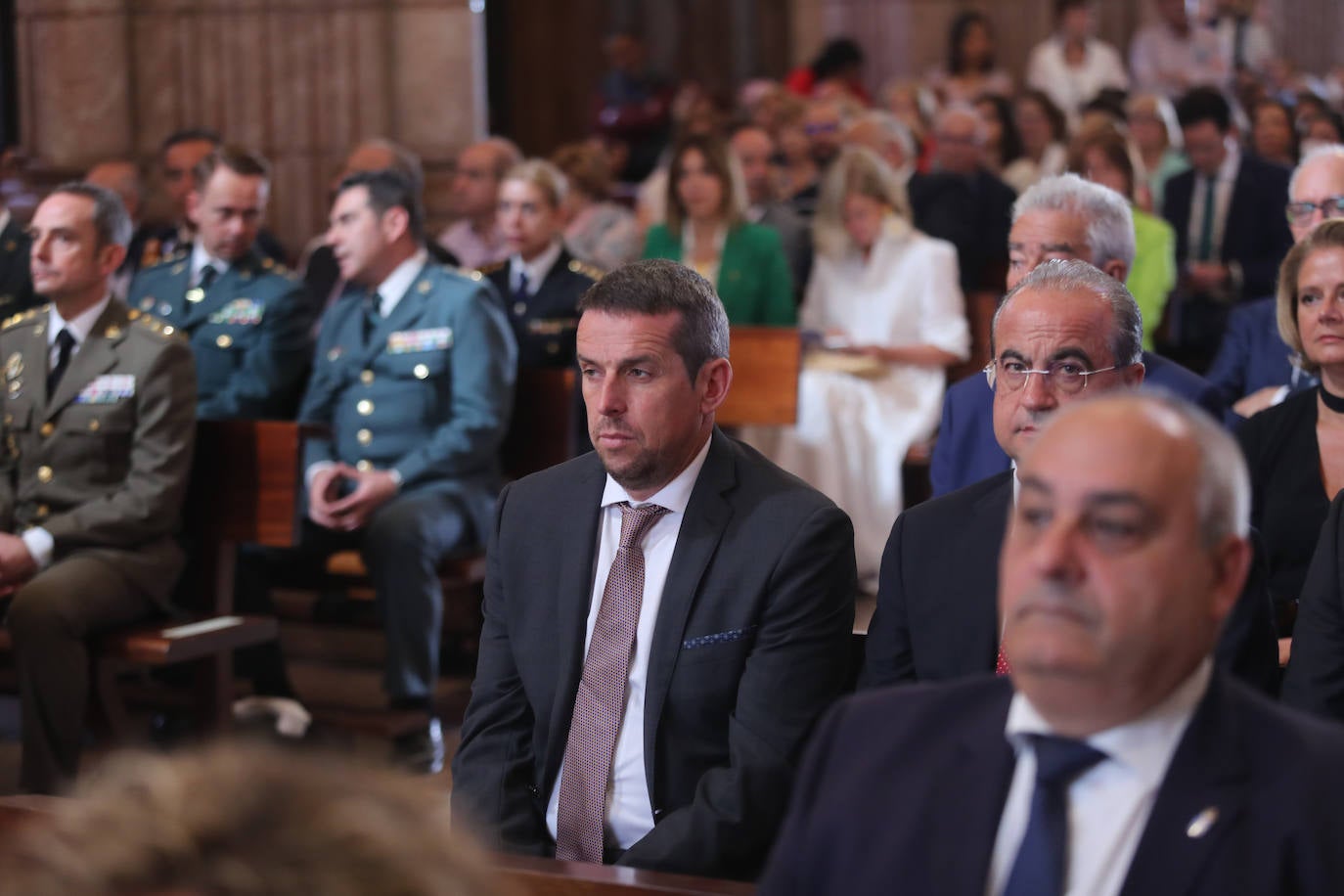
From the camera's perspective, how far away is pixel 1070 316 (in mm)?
2418

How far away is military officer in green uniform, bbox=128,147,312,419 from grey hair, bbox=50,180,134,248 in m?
0.68

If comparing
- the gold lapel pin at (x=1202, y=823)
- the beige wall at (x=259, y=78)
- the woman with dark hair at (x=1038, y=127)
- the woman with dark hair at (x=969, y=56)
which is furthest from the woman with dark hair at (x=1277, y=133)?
the gold lapel pin at (x=1202, y=823)

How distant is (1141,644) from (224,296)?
4.13m

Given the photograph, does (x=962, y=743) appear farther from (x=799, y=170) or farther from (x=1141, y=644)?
(x=799, y=170)

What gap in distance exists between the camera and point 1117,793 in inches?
56.2

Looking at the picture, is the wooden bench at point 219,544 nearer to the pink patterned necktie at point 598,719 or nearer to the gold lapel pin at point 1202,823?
the pink patterned necktie at point 598,719

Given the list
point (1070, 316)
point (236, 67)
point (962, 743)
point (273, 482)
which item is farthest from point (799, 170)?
point (962, 743)

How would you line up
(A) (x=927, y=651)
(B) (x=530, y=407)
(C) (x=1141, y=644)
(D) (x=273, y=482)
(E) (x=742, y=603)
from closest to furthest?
(C) (x=1141, y=644)
(A) (x=927, y=651)
(E) (x=742, y=603)
(D) (x=273, y=482)
(B) (x=530, y=407)

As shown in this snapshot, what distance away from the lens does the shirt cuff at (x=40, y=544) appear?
3881mm

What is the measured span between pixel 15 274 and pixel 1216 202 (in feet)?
15.6

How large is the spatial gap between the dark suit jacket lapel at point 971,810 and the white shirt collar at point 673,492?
0.97 m

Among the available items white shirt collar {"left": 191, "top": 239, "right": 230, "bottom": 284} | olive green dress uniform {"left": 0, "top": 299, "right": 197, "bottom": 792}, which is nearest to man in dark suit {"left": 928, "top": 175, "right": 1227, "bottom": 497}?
olive green dress uniform {"left": 0, "top": 299, "right": 197, "bottom": 792}

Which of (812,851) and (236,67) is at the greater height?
(236,67)

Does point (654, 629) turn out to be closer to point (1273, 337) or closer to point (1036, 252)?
point (1036, 252)
